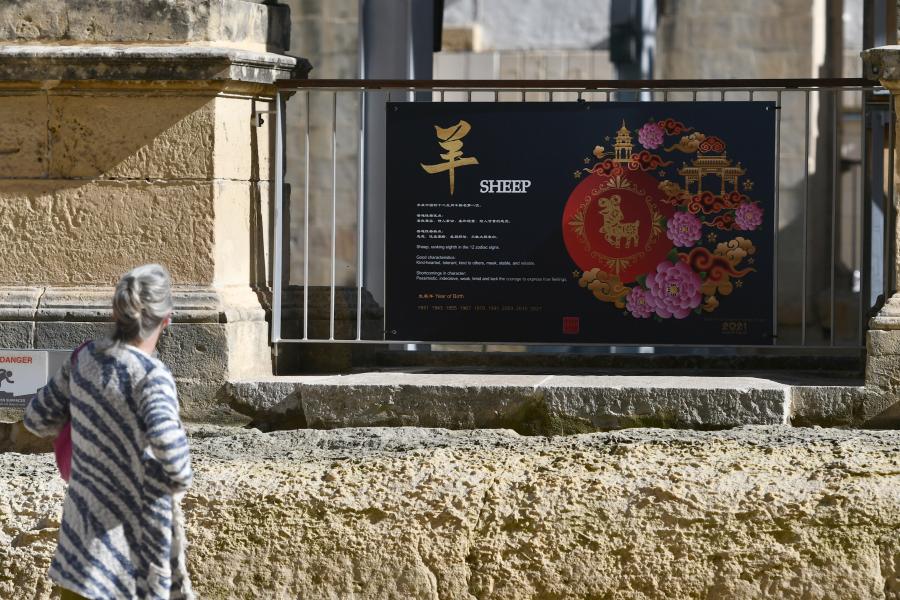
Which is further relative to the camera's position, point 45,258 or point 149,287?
point 45,258

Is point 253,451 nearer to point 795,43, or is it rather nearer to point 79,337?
point 79,337

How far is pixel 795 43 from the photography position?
1439cm

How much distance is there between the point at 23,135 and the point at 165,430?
3.38m

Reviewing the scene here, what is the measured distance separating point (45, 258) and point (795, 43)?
30.9ft

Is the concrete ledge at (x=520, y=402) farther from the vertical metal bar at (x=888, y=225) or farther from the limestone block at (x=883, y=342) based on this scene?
the vertical metal bar at (x=888, y=225)

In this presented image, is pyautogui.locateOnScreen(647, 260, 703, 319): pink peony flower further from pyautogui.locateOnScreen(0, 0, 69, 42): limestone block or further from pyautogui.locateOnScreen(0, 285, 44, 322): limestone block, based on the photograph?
pyautogui.locateOnScreen(0, 0, 69, 42): limestone block

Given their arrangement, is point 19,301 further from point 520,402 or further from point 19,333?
point 520,402

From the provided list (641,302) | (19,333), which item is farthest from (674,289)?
(19,333)

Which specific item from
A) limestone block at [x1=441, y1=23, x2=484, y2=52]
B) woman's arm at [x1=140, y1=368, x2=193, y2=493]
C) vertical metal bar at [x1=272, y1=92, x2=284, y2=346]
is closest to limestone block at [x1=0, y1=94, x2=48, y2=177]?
vertical metal bar at [x1=272, y1=92, x2=284, y2=346]

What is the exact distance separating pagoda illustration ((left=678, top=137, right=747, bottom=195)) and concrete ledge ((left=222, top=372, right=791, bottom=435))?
95 cm

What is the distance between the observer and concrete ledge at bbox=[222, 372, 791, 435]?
6379mm

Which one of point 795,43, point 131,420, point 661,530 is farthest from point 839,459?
point 795,43

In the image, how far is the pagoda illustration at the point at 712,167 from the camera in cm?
694

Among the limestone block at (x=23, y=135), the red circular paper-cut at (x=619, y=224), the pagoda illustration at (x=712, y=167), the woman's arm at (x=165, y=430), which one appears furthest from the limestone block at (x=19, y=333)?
the pagoda illustration at (x=712, y=167)
